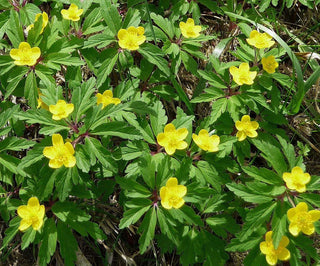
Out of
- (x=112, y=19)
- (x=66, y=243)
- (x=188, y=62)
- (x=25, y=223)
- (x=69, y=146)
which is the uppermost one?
(x=112, y=19)

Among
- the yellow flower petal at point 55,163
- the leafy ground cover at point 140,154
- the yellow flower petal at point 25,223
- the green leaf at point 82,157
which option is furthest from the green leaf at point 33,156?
the yellow flower petal at point 25,223

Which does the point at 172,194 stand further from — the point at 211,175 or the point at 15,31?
the point at 15,31

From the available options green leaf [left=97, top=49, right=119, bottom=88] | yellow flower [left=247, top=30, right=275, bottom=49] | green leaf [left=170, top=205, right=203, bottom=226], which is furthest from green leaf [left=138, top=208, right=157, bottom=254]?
yellow flower [left=247, top=30, right=275, bottom=49]

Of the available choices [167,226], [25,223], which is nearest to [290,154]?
[167,226]

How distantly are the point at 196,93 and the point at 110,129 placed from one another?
1.09 meters

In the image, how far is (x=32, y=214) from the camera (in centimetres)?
250

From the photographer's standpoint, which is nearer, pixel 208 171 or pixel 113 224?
pixel 208 171

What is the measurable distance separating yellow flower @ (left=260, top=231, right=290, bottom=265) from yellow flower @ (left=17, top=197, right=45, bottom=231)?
4.86ft

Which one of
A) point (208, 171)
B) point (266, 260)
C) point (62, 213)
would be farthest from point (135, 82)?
point (266, 260)

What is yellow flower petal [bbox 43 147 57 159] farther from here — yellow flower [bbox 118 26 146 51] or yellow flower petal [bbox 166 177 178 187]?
yellow flower [bbox 118 26 146 51]

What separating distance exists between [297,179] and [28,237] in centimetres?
181

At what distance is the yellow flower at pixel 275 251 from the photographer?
2.49 meters

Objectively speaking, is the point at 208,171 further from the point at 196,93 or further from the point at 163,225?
the point at 196,93

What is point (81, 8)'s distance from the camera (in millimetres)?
3176
